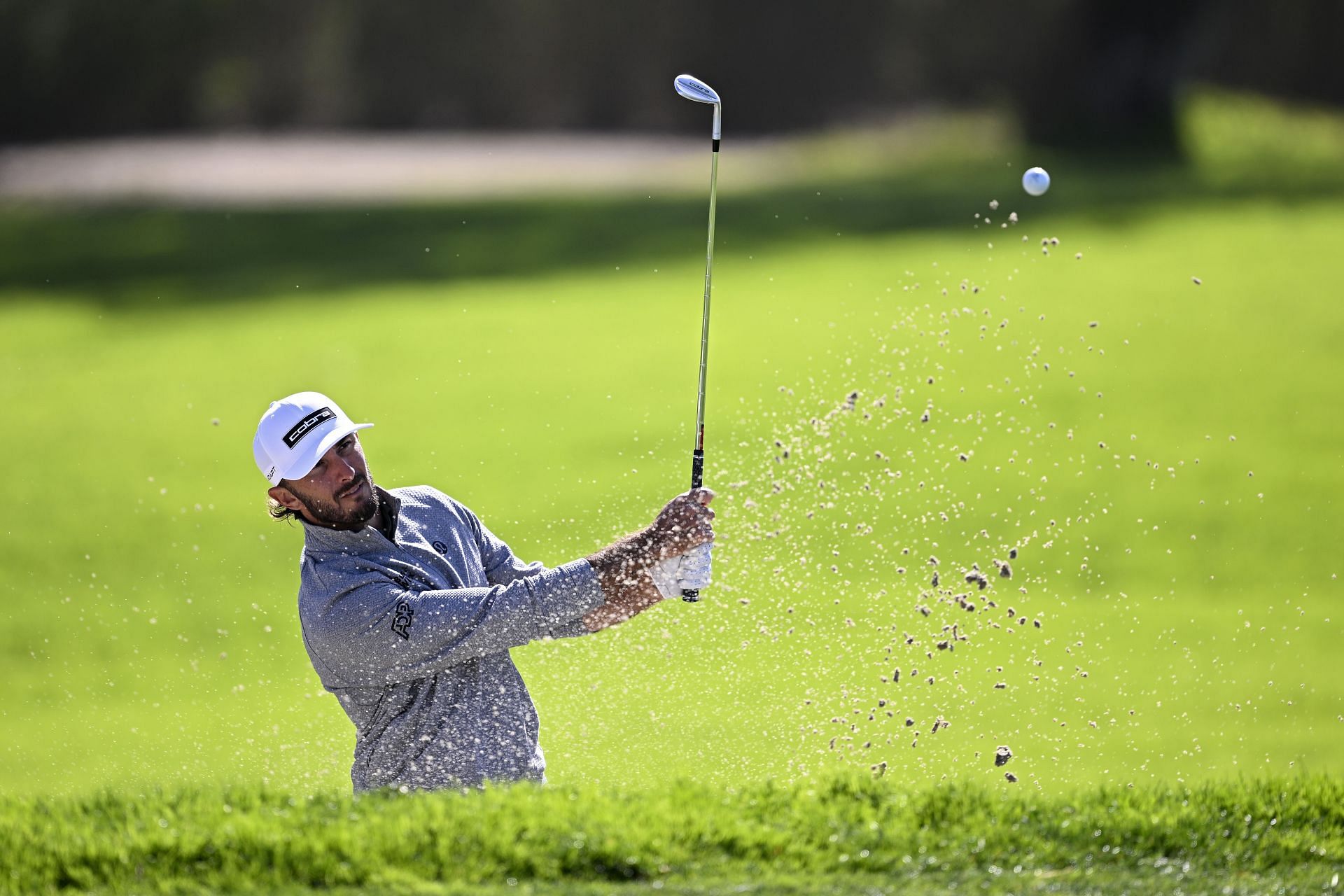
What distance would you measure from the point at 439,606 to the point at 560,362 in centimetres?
1098

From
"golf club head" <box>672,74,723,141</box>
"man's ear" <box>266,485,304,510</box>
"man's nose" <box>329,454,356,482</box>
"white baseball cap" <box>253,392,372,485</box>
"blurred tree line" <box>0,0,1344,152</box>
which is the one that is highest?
"blurred tree line" <box>0,0,1344,152</box>

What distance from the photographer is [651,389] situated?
1404 cm

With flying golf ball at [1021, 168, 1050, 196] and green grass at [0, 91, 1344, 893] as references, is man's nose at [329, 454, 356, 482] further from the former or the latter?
flying golf ball at [1021, 168, 1050, 196]

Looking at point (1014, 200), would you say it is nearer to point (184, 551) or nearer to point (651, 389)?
point (651, 389)

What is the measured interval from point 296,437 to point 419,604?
A: 1.72ft

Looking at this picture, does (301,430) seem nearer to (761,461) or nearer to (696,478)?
(696,478)

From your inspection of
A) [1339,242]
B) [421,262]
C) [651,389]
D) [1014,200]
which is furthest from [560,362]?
[1339,242]

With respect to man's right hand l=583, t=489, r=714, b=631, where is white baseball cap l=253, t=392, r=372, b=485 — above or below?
above

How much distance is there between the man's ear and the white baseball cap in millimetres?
26

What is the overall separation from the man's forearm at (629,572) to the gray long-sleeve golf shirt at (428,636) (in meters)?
0.04

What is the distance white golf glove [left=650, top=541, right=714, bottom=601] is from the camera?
402 centimetres

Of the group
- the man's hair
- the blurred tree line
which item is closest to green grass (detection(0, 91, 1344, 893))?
the man's hair

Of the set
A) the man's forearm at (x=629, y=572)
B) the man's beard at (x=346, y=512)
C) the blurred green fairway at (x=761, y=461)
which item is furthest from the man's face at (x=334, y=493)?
the blurred green fairway at (x=761, y=461)

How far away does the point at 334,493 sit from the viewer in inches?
162
